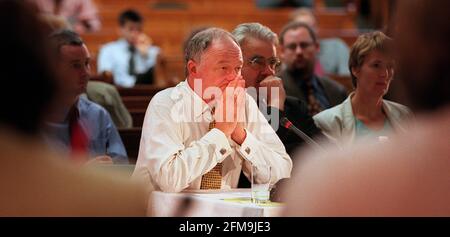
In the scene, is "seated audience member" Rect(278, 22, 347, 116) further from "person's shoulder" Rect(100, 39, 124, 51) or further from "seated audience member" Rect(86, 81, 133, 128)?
"person's shoulder" Rect(100, 39, 124, 51)

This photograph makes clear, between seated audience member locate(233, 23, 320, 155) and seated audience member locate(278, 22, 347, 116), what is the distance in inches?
52.5

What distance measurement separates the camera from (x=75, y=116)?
5.22 metres

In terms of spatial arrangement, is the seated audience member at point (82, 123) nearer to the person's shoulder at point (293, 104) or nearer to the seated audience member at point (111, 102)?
the seated audience member at point (111, 102)

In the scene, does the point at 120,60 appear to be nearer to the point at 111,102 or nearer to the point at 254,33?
the point at 111,102

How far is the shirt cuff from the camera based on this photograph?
403cm

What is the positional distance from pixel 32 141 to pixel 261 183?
7.45ft

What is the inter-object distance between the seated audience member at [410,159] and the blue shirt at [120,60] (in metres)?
8.42

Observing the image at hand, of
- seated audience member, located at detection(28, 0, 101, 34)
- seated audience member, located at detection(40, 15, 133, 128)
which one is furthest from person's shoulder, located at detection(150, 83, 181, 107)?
seated audience member, located at detection(28, 0, 101, 34)

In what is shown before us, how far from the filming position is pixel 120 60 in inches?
415

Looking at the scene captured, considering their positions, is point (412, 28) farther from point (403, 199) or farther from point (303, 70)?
point (303, 70)
